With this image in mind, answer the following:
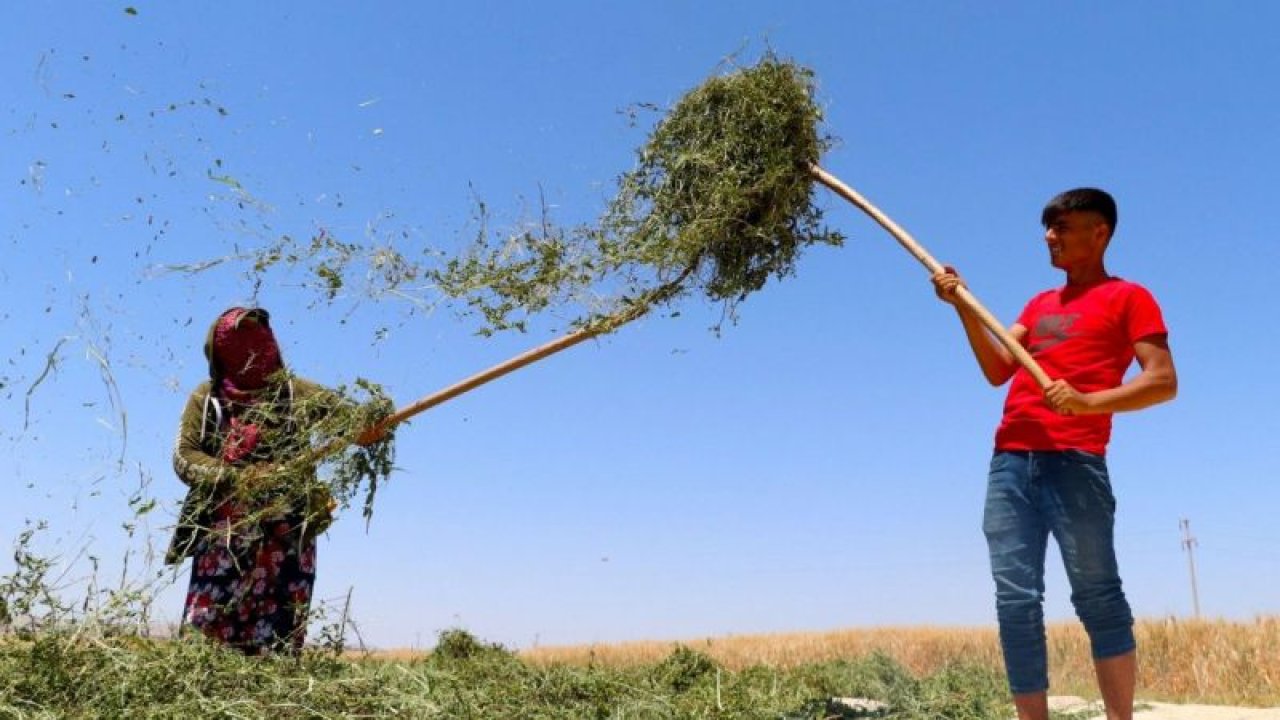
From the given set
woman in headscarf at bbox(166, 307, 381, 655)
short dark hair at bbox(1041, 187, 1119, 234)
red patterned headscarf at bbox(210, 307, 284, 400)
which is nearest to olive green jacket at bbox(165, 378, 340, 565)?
woman in headscarf at bbox(166, 307, 381, 655)

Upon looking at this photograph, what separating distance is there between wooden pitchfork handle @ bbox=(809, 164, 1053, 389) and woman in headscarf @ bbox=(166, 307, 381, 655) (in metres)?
2.44

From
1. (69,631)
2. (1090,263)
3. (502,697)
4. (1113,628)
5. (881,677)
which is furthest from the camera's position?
(881,677)

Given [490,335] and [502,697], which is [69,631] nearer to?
[502,697]

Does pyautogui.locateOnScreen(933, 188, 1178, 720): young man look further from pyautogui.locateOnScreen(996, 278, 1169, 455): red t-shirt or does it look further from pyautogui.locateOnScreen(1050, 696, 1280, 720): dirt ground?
pyautogui.locateOnScreen(1050, 696, 1280, 720): dirt ground

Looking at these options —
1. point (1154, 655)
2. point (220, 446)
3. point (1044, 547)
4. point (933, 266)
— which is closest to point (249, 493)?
point (220, 446)

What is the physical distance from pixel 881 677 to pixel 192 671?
3.75 m

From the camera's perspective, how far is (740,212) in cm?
486

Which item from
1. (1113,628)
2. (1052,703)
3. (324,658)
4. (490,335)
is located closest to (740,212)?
(490,335)

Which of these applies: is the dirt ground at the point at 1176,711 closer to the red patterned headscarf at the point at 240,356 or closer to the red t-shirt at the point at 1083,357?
the red t-shirt at the point at 1083,357

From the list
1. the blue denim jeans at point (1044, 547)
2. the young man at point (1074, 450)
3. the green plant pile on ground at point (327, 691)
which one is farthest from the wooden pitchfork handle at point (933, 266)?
the green plant pile on ground at point (327, 691)

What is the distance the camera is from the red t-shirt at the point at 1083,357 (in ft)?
12.4

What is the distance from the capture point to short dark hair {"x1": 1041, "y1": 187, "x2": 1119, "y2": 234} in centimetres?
399

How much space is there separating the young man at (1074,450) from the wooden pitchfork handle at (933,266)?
0.10m

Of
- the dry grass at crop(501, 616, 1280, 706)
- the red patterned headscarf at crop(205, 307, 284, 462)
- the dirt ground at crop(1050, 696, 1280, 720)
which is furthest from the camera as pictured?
the dry grass at crop(501, 616, 1280, 706)
